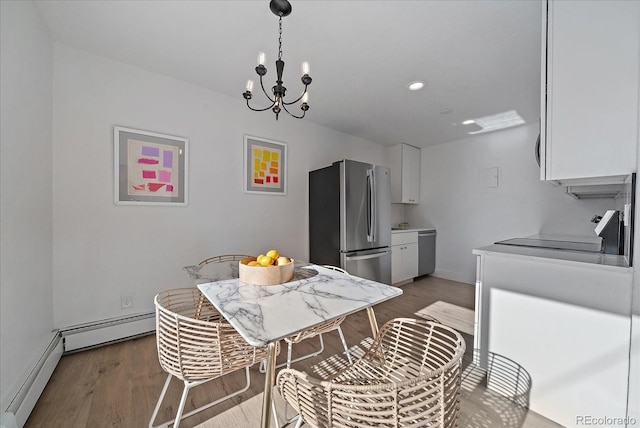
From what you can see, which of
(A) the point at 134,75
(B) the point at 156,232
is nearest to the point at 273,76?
(A) the point at 134,75

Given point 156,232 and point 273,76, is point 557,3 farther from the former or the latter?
point 156,232

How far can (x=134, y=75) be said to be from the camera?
87.4 inches

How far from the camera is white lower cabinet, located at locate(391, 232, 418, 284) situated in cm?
379

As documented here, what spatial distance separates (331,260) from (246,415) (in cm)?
186

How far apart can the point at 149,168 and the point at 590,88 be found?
10.2ft

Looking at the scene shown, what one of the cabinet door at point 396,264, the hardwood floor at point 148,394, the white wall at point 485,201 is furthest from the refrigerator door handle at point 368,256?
the white wall at point 485,201

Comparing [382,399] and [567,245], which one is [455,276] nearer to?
[567,245]

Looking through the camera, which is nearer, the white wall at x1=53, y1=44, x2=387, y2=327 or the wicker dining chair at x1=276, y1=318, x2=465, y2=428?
the wicker dining chair at x1=276, y1=318, x2=465, y2=428

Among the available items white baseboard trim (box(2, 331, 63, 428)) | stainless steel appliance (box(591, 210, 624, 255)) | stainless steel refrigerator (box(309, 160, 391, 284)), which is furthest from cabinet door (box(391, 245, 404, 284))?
white baseboard trim (box(2, 331, 63, 428))

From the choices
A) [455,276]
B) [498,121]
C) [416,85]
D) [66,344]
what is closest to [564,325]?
[416,85]

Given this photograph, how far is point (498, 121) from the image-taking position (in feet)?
11.0

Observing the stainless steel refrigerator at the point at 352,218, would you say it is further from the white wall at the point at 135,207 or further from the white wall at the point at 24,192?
the white wall at the point at 24,192

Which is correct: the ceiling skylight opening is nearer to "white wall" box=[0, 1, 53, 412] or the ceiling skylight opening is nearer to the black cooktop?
the black cooktop

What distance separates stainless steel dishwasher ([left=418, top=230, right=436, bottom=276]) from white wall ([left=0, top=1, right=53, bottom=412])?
4.42m
